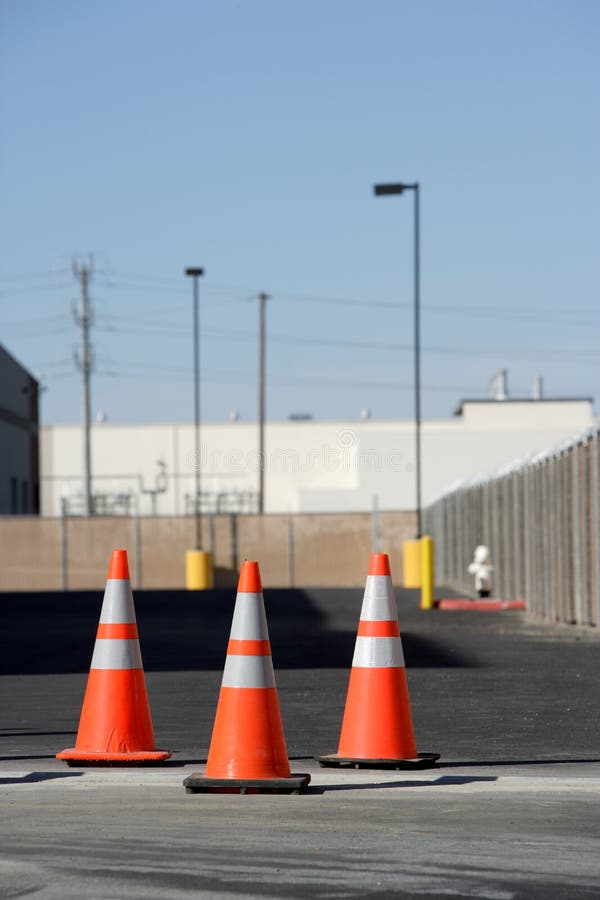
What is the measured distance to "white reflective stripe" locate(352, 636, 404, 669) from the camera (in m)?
8.18

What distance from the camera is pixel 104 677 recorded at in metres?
8.33

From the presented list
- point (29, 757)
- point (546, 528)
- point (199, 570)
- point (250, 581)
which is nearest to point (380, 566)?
point (250, 581)

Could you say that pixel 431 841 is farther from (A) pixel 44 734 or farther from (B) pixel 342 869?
(A) pixel 44 734

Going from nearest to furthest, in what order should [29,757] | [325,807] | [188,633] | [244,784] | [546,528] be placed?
[325,807] < [244,784] < [29,757] < [188,633] < [546,528]

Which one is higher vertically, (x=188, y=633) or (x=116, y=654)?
(x=116, y=654)

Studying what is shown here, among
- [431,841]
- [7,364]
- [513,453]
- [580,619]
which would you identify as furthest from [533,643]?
[513,453]

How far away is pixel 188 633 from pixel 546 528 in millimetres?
5458

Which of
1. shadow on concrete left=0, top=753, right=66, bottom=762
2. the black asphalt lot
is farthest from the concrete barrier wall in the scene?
shadow on concrete left=0, top=753, right=66, bottom=762

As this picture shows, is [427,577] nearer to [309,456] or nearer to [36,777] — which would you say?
[36,777]

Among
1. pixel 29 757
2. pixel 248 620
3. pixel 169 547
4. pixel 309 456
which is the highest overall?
pixel 309 456

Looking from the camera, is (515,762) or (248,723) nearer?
(248,723)

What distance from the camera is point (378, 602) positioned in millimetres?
8227

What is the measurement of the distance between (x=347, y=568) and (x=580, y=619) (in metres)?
28.1

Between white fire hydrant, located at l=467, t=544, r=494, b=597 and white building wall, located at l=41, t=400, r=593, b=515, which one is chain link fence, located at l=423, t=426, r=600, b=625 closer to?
white fire hydrant, located at l=467, t=544, r=494, b=597
